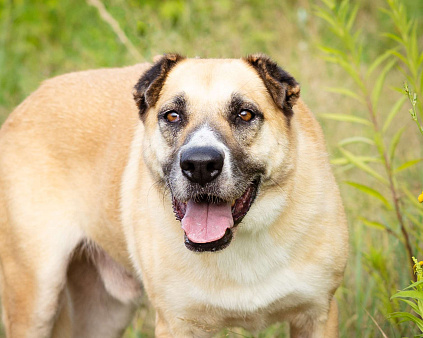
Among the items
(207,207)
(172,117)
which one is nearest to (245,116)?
(172,117)

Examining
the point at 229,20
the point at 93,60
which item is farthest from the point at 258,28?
the point at 93,60

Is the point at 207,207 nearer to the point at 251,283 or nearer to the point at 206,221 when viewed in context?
the point at 206,221

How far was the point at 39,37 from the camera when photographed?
947 centimetres

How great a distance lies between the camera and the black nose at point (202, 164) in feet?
9.48

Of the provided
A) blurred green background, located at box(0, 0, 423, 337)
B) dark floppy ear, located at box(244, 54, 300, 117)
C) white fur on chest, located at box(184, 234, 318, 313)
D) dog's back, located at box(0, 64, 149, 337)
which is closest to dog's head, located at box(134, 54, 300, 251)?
dark floppy ear, located at box(244, 54, 300, 117)

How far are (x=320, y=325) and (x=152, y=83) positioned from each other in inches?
62.6

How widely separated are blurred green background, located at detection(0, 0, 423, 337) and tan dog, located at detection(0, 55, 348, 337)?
0.65 meters

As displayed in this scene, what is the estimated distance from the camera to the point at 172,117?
334 cm

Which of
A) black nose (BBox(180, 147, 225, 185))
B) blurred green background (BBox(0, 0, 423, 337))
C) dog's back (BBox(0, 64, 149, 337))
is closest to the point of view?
black nose (BBox(180, 147, 225, 185))

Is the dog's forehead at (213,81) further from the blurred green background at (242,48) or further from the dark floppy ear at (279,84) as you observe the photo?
the blurred green background at (242,48)

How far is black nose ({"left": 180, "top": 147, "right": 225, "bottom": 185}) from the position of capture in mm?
2891

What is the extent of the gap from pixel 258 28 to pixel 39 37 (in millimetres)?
3239

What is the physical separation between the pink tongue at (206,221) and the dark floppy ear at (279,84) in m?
0.64

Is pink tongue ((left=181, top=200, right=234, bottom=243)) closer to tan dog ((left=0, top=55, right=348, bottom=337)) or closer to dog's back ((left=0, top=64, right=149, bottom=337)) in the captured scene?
tan dog ((left=0, top=55, right=348, bottom=337))
